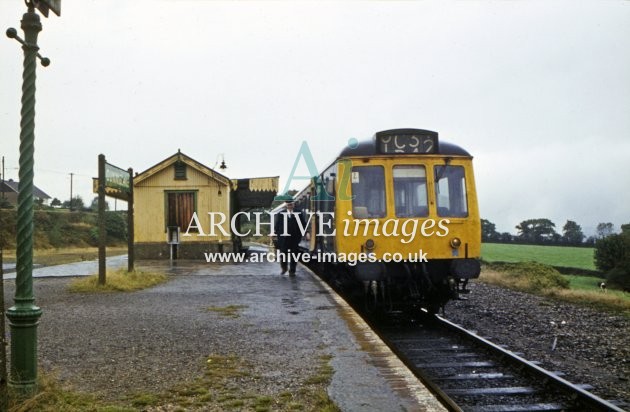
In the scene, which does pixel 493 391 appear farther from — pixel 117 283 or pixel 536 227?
pixel 536 227

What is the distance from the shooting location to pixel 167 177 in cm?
2186

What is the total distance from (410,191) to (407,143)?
0.79 meters

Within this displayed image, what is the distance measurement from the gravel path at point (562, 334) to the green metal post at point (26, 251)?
17.1 feet

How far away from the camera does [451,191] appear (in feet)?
29.5

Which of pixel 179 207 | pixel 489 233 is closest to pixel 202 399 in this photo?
pixel 179 207

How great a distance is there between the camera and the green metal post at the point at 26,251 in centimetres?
402

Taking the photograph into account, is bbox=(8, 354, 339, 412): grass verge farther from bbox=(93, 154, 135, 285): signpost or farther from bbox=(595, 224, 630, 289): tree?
bbox=(595, 224, 630, 289): tree

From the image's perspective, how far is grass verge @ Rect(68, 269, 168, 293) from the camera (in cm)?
1109

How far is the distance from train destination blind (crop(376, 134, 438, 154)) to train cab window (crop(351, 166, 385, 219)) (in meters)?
0.37

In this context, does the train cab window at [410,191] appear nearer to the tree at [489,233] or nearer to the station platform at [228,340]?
the station platform at [228,340]

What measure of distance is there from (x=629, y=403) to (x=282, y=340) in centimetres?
349

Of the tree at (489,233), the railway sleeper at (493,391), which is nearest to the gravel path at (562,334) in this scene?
the railway sleeper at (493,391)

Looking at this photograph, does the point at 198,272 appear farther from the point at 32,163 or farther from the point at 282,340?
the point at 32,163

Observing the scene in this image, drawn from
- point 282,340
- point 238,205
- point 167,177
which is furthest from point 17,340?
point 238,205
